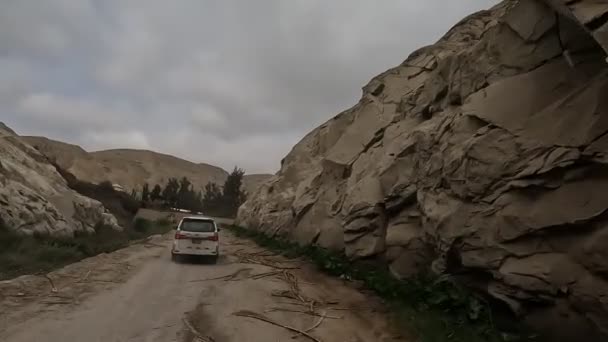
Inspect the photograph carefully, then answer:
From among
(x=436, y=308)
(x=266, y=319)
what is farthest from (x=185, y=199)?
(x=436, y=308)

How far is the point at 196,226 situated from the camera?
652 inches

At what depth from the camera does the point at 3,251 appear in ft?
41.7

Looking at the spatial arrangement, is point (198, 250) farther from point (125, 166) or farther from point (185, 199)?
point (125, 166)

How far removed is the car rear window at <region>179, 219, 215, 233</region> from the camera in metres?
16.4

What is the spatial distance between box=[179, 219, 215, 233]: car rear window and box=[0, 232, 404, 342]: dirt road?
3.19m

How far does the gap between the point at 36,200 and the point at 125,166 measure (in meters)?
109

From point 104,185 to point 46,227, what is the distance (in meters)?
25.8

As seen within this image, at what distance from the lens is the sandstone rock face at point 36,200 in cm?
1588

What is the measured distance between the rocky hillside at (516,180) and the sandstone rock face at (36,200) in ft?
39.5

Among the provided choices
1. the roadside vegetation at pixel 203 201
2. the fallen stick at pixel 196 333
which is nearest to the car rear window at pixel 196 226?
the fallen stick at pixel 196 333

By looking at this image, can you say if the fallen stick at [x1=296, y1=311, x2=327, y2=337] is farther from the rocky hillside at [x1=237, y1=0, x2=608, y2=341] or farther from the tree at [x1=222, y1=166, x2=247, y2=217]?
the tree at [x1=222, y1=166, x2=247, y2=217]

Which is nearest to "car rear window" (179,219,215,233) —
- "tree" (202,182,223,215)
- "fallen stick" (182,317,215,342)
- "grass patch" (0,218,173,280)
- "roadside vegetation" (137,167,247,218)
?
"grass patch" (0,218,173,280)

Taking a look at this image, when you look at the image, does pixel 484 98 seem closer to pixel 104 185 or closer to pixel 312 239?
pixel 312 239

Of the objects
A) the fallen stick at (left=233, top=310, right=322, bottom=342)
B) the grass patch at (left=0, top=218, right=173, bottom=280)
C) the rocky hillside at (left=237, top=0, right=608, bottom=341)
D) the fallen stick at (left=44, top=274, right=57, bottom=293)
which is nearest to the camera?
the rocky hillside at (left=237, top=0, right=608, bottom=341)
